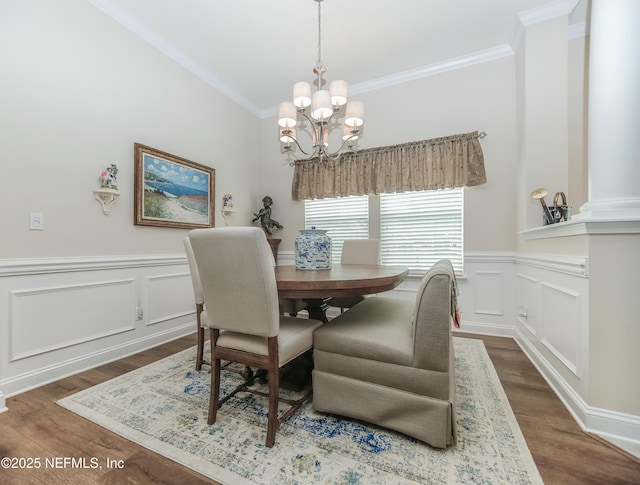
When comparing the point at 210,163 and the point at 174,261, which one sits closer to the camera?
the point at 174,261

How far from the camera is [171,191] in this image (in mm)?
2953

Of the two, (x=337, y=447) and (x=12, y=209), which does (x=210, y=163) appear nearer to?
(x=12, y=209)

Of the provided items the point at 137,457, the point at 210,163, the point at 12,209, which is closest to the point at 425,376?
the point at 137,457

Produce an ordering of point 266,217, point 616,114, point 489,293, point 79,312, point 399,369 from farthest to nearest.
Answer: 1. point 266,217
2. point 489,293
3. point 79,312
4. point 616,114
5. point 399,369

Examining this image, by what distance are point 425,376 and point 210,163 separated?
323 cm

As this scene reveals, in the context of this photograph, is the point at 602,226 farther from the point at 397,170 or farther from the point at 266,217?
the point at 266,217

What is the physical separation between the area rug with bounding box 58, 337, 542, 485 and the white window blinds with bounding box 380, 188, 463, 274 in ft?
5.25

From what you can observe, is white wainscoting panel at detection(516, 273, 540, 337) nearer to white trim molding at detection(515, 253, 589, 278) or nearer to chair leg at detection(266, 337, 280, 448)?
white trim molding at detection(515, 253, 589, 278)

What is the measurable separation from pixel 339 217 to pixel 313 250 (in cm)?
185

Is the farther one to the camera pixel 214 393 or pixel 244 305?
pixel 214 393

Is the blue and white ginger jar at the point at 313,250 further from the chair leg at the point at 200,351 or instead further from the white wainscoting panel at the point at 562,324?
Answer: the white wainscoting panel at the point at 562,324

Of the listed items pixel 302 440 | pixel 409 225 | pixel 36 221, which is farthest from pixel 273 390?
pixel 409 225

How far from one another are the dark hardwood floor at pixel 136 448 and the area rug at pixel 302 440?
0.17 ft

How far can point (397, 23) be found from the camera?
103 inches
